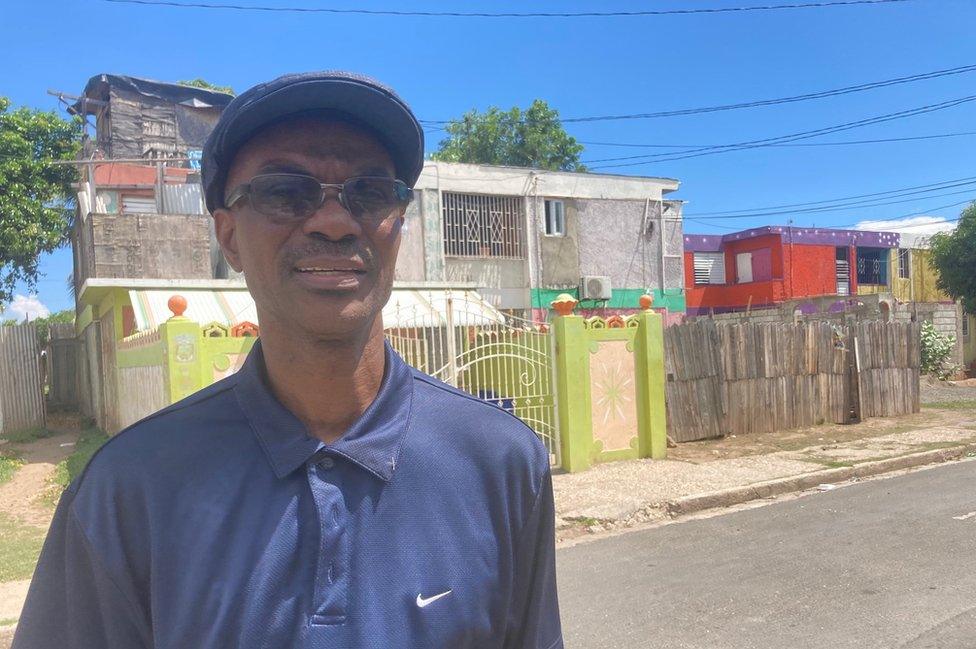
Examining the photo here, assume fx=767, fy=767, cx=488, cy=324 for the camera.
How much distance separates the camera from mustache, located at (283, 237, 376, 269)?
4.85ft

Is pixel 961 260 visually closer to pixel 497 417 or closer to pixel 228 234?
pixel 497 417

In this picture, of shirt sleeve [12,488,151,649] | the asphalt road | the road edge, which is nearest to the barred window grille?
the road edge

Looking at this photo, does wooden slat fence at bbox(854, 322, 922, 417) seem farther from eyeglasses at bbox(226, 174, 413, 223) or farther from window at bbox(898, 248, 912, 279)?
window at bbox(898, 248, 912, 279)

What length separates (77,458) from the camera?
11.8m

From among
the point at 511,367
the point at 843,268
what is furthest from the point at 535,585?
the point at 843,268

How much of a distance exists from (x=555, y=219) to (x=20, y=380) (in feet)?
42.8

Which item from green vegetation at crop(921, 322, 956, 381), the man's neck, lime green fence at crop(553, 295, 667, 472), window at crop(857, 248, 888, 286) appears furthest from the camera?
window at crop(857, 248, 888, 286)

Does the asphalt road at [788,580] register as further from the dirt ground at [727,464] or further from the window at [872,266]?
the window at [872,266]

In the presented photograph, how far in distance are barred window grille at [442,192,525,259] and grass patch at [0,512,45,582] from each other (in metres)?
11.9

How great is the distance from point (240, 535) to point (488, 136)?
34.0 m

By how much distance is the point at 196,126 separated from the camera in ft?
66.3

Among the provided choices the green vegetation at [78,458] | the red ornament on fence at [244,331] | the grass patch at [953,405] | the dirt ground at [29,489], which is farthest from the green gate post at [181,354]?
the grass patch at [953,405]

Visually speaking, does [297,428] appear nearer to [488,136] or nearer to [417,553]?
[417,553]

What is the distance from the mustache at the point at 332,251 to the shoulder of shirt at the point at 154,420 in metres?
0.27
